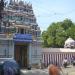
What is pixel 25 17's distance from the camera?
132 ft

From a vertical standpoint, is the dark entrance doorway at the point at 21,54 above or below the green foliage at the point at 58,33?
below

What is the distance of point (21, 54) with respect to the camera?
39281mm

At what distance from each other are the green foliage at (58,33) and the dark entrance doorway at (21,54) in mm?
29128

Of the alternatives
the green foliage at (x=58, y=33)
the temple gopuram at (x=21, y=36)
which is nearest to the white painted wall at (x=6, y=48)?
the temple gopuram at (x=21, y=36)

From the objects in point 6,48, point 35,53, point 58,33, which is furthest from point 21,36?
point 58,33

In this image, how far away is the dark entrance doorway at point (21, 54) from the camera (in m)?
38.8

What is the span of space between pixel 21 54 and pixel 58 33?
104ft

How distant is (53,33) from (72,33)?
515 cm

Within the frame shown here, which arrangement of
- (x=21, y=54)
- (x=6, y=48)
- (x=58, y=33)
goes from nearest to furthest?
(x=6, y=48) < (x=21, y=54) < (x=58, y=33)

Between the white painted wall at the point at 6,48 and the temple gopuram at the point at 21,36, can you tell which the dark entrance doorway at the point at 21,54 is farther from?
the white painted wall at the point at 6,48

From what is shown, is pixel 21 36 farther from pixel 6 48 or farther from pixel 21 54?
pixel 21 54

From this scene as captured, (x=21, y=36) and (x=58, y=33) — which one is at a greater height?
(x=58, y=33)

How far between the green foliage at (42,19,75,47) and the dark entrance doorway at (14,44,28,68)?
29.1m

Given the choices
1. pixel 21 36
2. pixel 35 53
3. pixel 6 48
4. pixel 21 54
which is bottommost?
pixel 21 54
